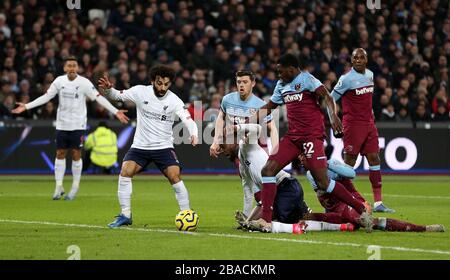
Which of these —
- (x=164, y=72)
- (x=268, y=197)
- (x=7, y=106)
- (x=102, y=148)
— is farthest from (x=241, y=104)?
(x=7, y=106)

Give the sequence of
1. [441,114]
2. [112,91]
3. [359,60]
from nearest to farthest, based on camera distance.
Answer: [112,91] → [359,60] → [441,114]

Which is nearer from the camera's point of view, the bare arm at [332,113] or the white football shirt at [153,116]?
the bare arm at [332,113]

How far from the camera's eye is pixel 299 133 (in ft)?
41.3

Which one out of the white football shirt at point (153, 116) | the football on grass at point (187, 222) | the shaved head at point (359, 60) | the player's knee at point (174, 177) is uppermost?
the shaved head at point (359, 60)

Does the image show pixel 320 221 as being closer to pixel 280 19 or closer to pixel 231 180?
pixel 231 180

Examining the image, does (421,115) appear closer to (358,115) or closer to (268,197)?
(358,115)

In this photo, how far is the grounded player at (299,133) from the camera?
12.4m

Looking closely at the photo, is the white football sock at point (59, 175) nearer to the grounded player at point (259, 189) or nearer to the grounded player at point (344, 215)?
the grounded player at point (259, 189)

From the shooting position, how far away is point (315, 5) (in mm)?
31094

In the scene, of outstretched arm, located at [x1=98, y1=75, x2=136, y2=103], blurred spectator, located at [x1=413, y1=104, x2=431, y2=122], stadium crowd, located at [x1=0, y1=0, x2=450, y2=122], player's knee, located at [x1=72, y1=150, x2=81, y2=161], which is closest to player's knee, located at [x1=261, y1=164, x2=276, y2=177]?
outstretched arm, located at [x1=98, y1=75, x2=136, y2=103]

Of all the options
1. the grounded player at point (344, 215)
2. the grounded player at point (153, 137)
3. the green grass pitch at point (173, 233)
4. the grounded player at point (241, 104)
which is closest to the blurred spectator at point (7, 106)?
the green grass pitch at point (173, 233)

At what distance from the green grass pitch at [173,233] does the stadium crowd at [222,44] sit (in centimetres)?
600

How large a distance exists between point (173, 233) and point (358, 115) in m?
5.19
